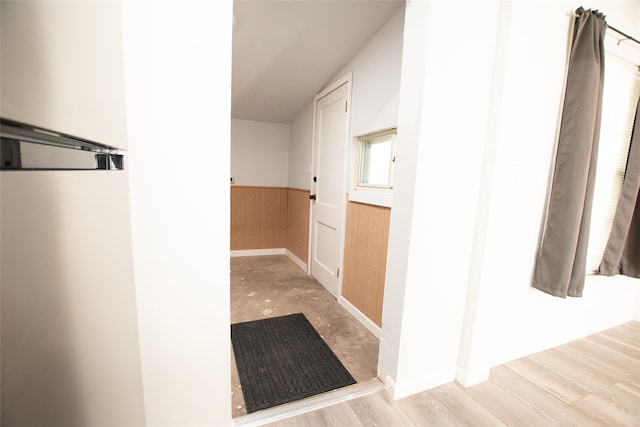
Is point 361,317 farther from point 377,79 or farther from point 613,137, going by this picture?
point 613,137

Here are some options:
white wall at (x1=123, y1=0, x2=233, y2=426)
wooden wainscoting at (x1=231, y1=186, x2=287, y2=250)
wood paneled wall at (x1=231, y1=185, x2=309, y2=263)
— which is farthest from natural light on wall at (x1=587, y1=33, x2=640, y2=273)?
wooden wainscoting at (x1=231, y1=186, x2=287, y2=250)

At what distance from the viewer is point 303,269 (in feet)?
11.0

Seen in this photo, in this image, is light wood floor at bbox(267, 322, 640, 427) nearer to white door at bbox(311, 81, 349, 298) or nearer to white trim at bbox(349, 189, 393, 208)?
white trim at bbox(349, 189, 393, 208)

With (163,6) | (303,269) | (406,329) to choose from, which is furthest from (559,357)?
(163,6)

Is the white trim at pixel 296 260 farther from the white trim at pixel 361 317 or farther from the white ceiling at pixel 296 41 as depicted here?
the white ceiling at pixel 296 41

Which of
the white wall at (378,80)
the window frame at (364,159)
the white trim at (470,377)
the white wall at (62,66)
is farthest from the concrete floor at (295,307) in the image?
the white wall at (378,80)

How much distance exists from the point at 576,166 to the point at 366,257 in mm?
1359

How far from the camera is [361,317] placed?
→ 210cm

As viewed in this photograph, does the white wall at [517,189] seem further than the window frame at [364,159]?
No

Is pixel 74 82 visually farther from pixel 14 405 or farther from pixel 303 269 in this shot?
pixel 303 269

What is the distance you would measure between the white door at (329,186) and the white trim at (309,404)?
3.69 feet

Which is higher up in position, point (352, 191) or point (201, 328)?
point (352, 191)

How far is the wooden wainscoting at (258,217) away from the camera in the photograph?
12.2ft

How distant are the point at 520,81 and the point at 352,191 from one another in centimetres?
128
